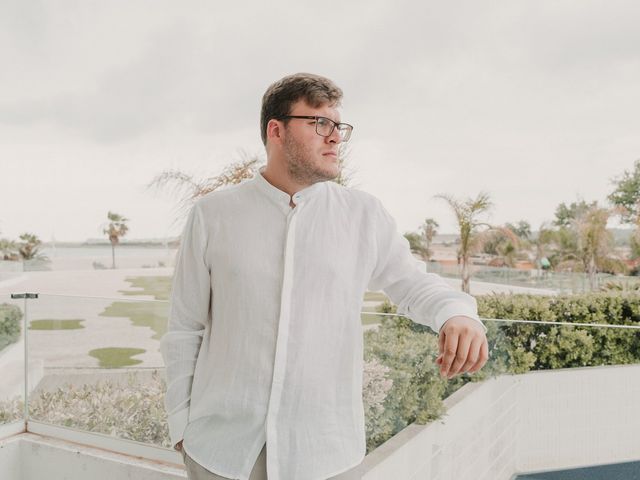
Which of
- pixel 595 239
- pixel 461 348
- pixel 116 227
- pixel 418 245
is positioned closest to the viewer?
pixel 461 348

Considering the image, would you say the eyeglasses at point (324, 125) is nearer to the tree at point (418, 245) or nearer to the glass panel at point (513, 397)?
the glass panel at point (513, 397)

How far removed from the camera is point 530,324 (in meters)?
1.87

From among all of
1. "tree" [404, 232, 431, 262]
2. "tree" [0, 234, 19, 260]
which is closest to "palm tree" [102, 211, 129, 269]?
"tree" [0, 234, 19, 260]

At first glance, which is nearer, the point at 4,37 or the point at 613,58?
the point at 4,37

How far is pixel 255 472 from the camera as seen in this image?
3.25ft

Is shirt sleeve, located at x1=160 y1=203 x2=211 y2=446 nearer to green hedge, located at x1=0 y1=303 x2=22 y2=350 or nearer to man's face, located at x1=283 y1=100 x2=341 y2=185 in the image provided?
man's face, located at x1=283 y1=100 x2=341 y2=185

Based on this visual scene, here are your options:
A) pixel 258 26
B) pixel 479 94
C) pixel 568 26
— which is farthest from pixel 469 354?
pixel 479 94

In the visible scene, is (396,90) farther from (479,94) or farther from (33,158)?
(33,158)

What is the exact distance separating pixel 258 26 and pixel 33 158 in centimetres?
2024

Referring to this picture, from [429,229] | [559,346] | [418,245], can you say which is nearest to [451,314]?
[559,346]

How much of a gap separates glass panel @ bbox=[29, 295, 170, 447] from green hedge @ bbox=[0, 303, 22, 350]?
0.31 ft

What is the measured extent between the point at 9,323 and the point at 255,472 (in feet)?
7.18

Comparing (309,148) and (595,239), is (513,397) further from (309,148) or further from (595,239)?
(595,239)

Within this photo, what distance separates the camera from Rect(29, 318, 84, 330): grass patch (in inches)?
101
